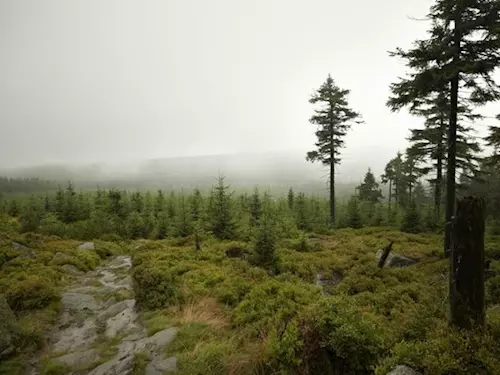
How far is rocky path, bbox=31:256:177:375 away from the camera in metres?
5.67

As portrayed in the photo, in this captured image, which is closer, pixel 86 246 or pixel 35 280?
pixel 35 280

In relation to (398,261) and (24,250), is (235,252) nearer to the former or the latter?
(398,261)

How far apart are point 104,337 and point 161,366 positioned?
10.1 feet

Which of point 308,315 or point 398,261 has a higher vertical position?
point 308,315

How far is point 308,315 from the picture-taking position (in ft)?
18.0

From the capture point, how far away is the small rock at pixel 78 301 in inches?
367

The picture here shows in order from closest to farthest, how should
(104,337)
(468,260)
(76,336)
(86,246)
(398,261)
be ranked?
(468,260)
(104,337)
(76,336)
(398,261)
(86,246)

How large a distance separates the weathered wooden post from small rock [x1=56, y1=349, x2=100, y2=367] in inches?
308

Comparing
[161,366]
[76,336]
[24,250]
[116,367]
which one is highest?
[24,250]

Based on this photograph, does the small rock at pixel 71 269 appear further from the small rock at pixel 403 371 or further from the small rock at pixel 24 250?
the small rock at pixel 403 371

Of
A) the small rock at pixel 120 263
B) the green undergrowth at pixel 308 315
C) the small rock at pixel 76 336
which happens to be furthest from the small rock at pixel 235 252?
the small rock at pixel 76 336

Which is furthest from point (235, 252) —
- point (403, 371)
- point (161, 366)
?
point (403, 371)

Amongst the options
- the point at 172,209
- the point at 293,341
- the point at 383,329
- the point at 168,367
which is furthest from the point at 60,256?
the point at 172,209

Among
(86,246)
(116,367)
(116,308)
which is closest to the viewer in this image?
(116,367)
